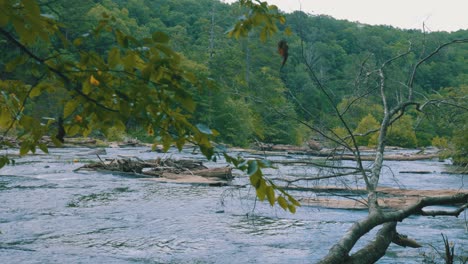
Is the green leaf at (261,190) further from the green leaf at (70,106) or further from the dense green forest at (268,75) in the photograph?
the dense green forest at (268,75)

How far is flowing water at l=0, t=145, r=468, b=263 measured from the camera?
339 inches

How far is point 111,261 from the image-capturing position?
8156 millimetres

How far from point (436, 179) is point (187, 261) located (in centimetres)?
1508

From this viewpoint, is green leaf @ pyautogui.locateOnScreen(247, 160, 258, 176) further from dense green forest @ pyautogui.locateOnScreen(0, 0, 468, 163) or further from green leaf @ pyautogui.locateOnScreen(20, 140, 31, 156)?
dense green forest @ pyautogui.locateOnScreen(0, 0, 468, 163)

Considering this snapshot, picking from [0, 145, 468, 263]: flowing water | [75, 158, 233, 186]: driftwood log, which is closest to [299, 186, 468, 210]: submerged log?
[0, 145, 468, 263]: flowing water

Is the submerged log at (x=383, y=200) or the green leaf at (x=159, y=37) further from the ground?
the green leaf at (x=159, y=37)

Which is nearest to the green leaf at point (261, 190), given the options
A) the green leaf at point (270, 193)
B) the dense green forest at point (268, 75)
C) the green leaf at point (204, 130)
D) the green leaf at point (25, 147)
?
the green leaf at point (270, 193)

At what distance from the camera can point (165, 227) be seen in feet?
35.8

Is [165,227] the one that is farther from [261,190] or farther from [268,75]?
[268,75]

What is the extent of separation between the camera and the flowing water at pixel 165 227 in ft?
28.2

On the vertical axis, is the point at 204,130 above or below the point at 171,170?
above

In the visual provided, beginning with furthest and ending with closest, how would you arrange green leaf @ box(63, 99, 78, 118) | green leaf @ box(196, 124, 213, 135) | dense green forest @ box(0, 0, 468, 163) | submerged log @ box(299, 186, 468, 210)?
dense green forest @ box(0, 0, 468, 163), submerged log @ box(299, 186, 468, 210), green leaf @ box(63, 99, 78, 118), green leaf @ box(196, 124, 213, 135)

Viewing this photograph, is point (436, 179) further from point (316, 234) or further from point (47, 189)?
point (47, 189)

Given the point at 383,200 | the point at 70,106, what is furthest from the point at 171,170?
the point at 70,106
